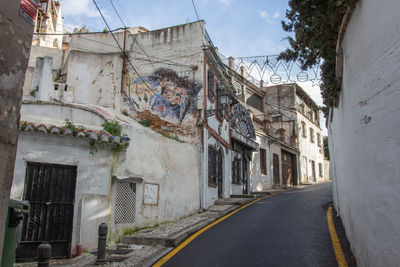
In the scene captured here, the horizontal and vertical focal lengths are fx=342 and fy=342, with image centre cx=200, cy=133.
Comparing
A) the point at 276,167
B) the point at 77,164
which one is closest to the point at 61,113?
the point at 77,164

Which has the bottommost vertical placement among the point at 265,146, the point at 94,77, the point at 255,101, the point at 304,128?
the point at 265,146

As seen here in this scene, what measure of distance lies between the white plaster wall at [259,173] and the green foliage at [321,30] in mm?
16861

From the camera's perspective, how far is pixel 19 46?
3.32 meters

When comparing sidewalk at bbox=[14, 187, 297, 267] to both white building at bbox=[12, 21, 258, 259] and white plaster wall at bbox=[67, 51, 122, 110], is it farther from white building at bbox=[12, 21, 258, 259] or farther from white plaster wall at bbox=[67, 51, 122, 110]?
white plaster wall at bbox=[67, 51, 122, 110]

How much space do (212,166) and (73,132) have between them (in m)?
8.94

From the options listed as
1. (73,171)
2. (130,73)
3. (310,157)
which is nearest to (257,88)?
(310,157)

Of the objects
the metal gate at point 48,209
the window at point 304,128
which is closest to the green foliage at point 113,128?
the metal gate at point 48,209

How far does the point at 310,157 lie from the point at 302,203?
970 inches

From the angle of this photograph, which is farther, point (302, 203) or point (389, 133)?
point (302, 203)

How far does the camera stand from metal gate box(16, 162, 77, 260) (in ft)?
26.0

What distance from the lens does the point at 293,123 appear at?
113ft

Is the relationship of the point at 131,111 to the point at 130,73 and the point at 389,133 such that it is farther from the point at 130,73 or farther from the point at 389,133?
the point at 389,133

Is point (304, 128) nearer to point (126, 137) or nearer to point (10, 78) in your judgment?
point (126, 137)

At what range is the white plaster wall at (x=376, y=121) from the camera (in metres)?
3.46
